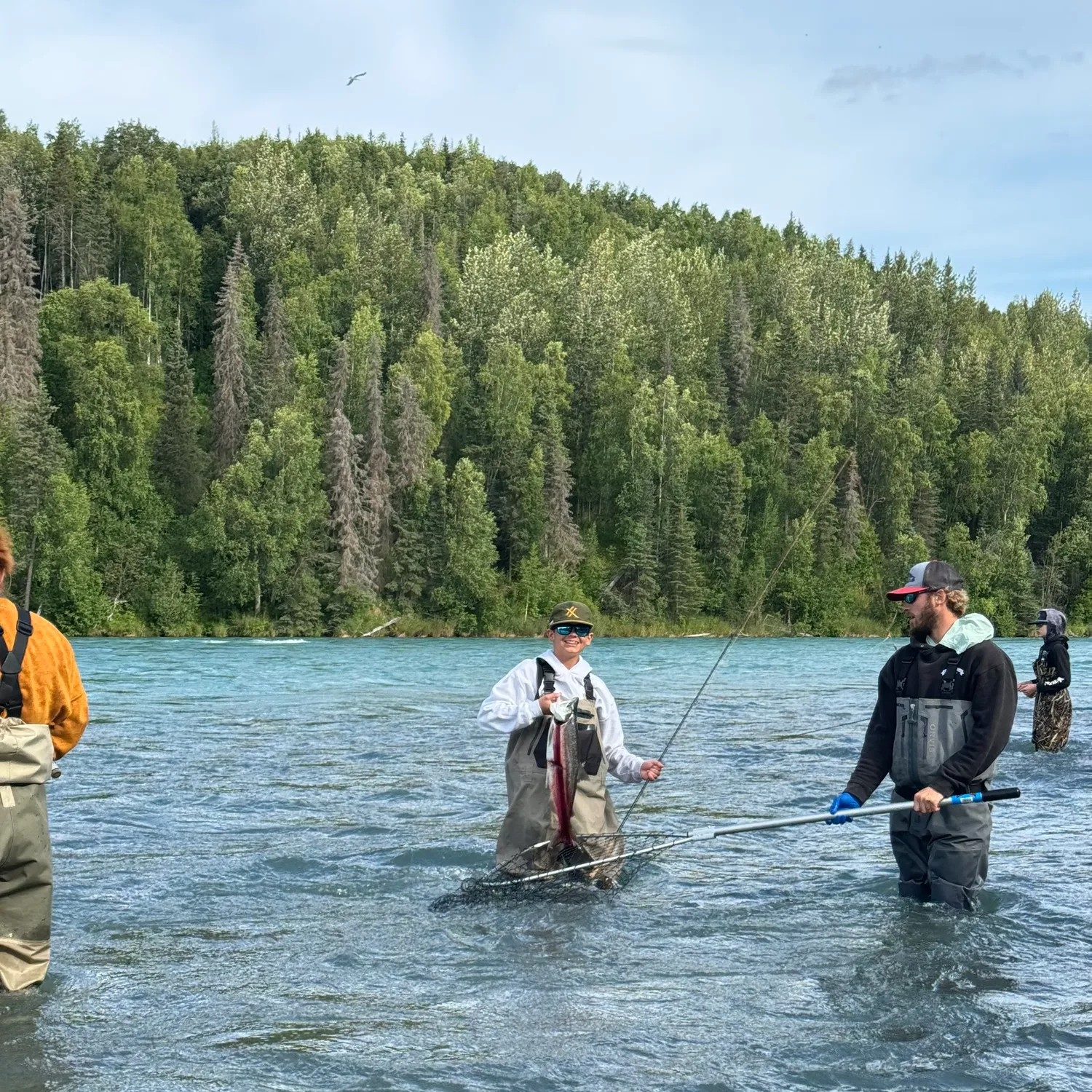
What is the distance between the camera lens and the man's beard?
28.6ft

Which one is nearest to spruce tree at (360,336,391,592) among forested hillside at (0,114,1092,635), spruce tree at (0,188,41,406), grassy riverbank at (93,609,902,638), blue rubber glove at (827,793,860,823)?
forested hillside at (0,114,1092,635)

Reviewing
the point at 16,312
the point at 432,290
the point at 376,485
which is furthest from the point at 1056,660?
the point at 432,290

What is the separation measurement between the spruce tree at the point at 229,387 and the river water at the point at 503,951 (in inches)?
2849

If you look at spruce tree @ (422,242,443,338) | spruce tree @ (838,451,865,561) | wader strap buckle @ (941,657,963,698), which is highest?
spruce tree @ (422,242,443,338)

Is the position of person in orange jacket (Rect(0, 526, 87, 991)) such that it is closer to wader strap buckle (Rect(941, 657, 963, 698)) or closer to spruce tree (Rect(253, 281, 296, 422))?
wader strap buckle (Rect(941, 657, 963, 698))

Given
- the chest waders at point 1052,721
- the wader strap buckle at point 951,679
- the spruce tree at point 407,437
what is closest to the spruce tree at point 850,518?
the spruce tree at point 407,437

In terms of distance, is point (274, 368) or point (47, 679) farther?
point (274, 368)

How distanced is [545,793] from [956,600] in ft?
9.76

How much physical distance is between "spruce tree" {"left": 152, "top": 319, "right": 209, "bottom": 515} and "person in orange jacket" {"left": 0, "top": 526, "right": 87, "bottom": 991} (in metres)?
81.2

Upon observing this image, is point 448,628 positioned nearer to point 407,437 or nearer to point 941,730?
point 407,437

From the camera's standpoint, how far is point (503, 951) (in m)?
9.16

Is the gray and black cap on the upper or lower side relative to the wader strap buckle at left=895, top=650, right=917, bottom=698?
upper

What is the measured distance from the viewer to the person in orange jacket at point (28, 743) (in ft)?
22.7

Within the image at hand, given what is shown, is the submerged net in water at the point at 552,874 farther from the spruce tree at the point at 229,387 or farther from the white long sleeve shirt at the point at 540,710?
the spruce tree at the point at 229,387
